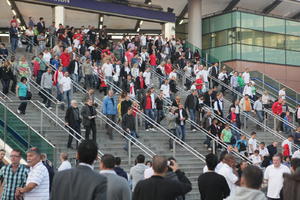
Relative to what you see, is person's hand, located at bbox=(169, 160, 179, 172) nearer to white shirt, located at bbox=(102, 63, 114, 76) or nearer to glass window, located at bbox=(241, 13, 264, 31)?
white shirt, located at bbox=(102, 63, 114, 76)

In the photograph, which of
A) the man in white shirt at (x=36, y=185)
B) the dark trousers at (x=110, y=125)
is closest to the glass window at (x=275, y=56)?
the dark trousers at (x=110, y=125)

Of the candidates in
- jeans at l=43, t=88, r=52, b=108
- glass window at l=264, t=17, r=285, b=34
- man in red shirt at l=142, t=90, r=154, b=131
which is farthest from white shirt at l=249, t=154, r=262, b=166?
glass window at l=264, t=17, r=285, b=34

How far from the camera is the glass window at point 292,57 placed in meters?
40.3

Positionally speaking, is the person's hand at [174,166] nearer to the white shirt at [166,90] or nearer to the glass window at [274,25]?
the white shirt at [166,90]

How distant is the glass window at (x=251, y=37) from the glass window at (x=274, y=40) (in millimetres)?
465

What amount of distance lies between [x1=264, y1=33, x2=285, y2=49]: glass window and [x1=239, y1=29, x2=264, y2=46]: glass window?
18.3 inches

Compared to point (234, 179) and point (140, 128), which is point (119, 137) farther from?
point (234, 179)

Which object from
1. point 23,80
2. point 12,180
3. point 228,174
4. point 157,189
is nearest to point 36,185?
point 12,180

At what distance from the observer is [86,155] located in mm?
6172

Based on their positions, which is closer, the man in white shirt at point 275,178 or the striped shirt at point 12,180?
the striped shirt at point 12,180

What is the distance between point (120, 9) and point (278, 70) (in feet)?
35.6

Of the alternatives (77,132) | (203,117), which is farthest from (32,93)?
(203,117)

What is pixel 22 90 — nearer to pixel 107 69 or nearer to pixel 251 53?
pixel 107 69

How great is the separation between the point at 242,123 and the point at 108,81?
19.5ft
